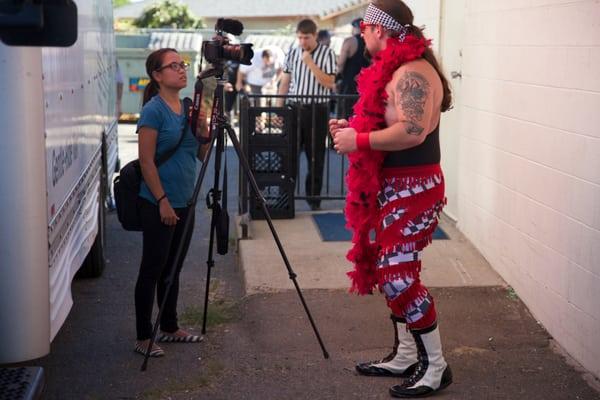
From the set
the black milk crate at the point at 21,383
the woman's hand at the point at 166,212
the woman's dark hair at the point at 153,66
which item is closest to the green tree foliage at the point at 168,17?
the woman's dark hair at the point at 153,66

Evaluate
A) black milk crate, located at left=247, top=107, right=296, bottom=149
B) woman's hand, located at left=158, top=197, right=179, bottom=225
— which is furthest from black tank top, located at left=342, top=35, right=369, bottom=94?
woman's hand, located at left=158, top=197, right=179, bottom=225

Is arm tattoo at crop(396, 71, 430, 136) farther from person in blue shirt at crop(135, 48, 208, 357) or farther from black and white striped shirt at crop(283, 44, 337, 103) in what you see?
black and white striped shirt at crop(283, 44, 337, 103)

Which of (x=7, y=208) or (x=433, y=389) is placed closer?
(x=7, y=208)

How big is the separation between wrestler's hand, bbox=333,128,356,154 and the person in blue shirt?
1005mm

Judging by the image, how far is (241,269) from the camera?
827 cm

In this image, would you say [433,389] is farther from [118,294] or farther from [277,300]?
[118,294]

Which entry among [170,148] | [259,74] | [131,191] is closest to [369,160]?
[170,148]

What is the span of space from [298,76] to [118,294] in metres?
4.19

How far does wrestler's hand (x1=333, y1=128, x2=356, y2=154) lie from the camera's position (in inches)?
208

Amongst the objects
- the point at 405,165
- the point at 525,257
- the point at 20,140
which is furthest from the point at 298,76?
the point at 20,140

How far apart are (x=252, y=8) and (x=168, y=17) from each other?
20.4 meters

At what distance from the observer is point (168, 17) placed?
3281cm

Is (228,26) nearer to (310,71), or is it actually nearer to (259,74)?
(310,71)

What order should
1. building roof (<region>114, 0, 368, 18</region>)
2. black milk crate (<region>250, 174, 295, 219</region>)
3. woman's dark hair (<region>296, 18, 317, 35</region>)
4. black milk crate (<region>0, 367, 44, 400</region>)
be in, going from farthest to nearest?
building roof (<region>114, 0, 368, 18</region>), woman's dark hair (<region>296, 18, 317, 35</region>), black milk crate (<region>250, 174, 295, 219</region>), black milk crate (<region>0, 367, 44, 400</region>)
